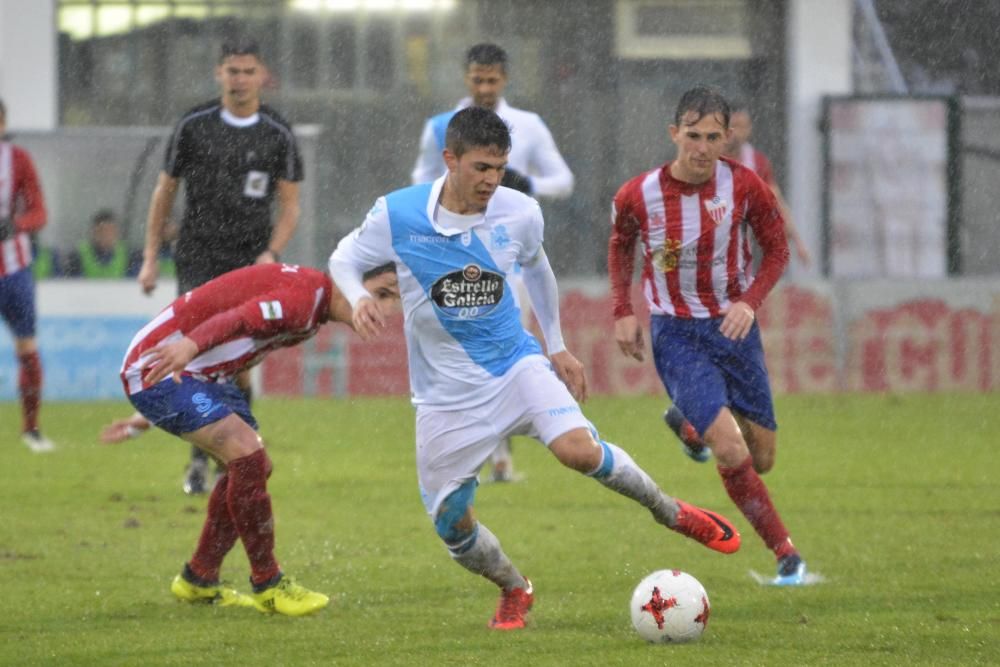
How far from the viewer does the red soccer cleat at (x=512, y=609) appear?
6105mm

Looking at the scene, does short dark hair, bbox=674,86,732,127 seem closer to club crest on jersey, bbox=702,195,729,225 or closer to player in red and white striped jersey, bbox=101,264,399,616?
club crest on jersey, bbox=702,195,729,225

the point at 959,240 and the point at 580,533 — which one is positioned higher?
the point at 959,240

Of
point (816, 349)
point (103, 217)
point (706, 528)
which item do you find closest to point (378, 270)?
point (706, 528)

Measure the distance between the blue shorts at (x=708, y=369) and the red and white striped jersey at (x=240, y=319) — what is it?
1556mm

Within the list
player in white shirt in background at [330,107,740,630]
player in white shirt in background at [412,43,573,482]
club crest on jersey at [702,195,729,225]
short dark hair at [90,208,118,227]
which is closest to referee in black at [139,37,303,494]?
player in white shirt in background at [412,43,573,482]

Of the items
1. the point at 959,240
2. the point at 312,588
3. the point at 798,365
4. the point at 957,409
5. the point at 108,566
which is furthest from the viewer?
the point at 959,240

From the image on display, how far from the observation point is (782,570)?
22.8ft

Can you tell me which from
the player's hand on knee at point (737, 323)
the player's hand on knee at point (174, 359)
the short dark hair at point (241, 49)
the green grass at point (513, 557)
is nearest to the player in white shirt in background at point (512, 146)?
the short dark hair at point (241, 49)

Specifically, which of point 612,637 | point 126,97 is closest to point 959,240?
point 126,97

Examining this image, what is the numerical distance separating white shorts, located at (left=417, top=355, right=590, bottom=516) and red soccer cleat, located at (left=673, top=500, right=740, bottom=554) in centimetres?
50

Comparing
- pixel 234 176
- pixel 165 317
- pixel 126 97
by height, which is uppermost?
pixel 126 97

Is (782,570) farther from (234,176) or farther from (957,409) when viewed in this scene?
(957,409)

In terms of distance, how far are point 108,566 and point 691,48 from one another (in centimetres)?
1502

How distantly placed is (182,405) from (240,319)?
46 centimetres
